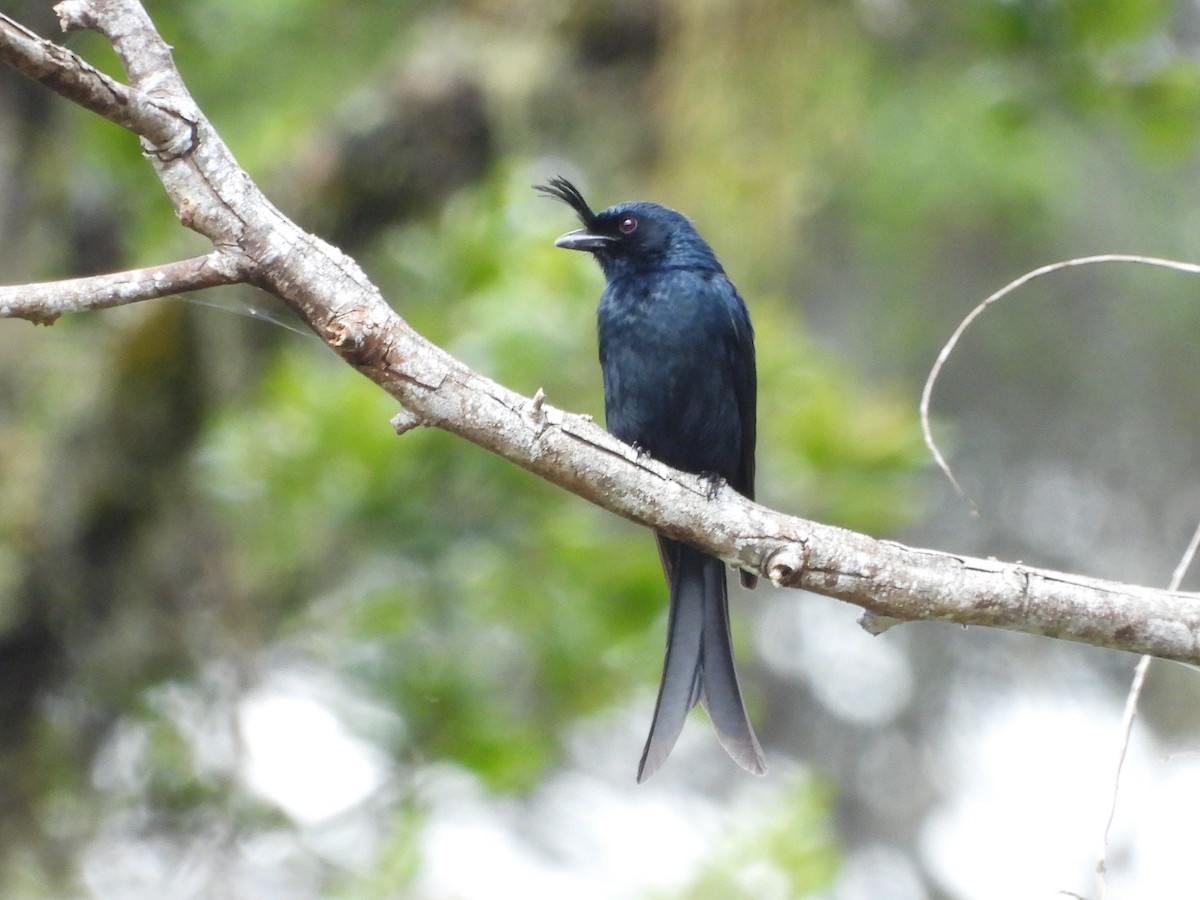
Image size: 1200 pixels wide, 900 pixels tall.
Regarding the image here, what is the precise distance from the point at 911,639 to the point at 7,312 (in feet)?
18.5

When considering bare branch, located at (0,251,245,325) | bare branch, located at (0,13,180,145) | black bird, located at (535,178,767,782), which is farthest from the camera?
black bird, located at (535,178,767,782)

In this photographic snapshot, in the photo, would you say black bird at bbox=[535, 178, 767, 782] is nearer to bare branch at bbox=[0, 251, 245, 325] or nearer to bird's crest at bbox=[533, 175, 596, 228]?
bird's crest at bbox=[533, 175, 596, 228]

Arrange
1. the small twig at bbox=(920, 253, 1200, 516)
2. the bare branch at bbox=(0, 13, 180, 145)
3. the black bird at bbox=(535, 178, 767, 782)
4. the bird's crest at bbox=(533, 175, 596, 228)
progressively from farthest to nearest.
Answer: the bird's crest at bbox=(533, 175, 596, 228) → the black bird at bbox=(535, 178, 767, 782) → the small twig at bbox=(920, 253, 1200, 516) → the bare branch at bbox=(0, 13, 180, 145)

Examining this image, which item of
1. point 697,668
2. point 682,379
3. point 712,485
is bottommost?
point 697,668

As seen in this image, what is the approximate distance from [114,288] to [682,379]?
177 cm

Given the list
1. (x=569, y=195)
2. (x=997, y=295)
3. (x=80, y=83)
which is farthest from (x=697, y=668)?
(x=80, y=83)

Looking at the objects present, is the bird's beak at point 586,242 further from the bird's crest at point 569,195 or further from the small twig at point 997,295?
the small twig at point 997,295

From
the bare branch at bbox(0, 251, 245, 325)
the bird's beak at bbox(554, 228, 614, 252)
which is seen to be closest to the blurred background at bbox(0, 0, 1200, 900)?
the bird's beak at bbox(554, 228, 614, 252)

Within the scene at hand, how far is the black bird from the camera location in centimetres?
370

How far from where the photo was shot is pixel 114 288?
2352 millimetres

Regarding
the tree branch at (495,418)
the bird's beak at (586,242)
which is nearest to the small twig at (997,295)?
the tree branch at (495,418)

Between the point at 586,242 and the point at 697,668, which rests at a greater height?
the point at 586,242

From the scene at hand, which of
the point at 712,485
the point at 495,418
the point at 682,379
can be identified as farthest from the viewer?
the point at 682,379

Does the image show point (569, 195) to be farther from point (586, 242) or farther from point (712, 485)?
point (712, 485)
